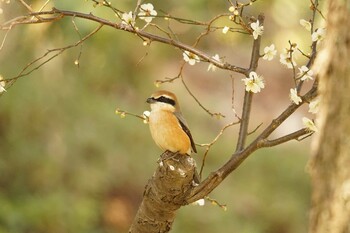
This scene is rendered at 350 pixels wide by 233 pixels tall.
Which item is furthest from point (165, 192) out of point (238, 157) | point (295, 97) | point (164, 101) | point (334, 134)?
point (334, 134)

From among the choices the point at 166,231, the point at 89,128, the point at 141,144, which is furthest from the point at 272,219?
the point at 166,231

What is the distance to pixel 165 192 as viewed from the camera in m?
3.15

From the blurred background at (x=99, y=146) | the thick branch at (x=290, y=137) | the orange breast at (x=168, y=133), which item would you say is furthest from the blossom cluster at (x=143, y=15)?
the blurred background at (x=99, y=146)

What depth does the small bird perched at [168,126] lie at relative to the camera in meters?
3.37

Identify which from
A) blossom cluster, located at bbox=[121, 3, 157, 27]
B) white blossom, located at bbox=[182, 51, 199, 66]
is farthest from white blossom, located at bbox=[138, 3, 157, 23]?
white blossom, located at bbox=[182, 51, 199, 66]

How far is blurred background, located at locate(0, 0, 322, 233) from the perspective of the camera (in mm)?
6621

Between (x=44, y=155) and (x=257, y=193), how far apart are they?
247cm

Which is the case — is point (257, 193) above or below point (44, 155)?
above

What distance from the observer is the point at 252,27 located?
2967 millimetres

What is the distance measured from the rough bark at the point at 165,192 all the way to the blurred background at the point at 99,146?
9.78 feet

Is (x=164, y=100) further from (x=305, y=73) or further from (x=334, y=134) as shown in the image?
(x=334, y=134)

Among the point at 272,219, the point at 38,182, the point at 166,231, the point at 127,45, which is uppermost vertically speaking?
the point at 127,45

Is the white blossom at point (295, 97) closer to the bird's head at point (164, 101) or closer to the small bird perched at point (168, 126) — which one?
the small bird perched at point (168, 126)

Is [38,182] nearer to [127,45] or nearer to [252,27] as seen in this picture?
[127,45]
